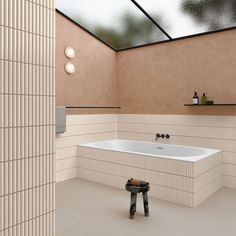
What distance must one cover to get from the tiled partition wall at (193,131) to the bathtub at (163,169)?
0.14 metres

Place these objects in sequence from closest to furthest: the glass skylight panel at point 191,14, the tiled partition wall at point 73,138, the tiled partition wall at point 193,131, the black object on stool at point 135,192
→ the black object on stool at point 135,192, the glass skylight panel at point 191,14, the tiled partition wall at point 193,131, the tiled partition wall at point 73,138

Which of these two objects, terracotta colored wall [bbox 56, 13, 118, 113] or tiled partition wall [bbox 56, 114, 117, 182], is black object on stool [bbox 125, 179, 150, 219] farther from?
terracotta colored wall [bbox 56, 13, 118, 113]

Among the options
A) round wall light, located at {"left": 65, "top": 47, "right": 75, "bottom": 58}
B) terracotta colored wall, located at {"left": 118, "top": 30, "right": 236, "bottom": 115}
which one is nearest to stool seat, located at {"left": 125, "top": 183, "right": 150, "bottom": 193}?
terracotta colored wall, located at {"left": 118, "top": 30, "right": 236, "bottom": 115}

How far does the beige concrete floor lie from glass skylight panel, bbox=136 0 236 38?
8.08 ft

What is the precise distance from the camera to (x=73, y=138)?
4.57 m

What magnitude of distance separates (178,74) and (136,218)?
2657mm

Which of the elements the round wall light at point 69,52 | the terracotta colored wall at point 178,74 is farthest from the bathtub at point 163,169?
the round wall light at point 69,52

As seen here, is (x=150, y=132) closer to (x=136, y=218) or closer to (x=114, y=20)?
(x=114, y=20)

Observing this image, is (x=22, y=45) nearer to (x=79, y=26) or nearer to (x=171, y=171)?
(x=171, y=171)

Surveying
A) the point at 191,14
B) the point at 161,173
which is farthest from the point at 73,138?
the point at 191,14

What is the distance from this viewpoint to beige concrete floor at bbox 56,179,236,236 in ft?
8.43

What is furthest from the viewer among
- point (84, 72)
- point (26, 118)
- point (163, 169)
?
point (84, 72)

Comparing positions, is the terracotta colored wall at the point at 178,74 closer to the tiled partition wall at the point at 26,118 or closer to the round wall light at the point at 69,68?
the round wall light at the point at 69,68

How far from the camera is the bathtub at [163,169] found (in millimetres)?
3309
